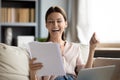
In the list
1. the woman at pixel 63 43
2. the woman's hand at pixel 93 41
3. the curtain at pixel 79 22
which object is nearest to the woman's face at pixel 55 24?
the woman at pixel 63 43

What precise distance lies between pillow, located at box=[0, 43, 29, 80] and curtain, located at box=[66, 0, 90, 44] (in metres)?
1.32

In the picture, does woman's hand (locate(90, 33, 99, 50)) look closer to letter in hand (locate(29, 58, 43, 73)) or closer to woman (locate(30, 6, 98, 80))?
woman (locate(30, 6, 98, 80))

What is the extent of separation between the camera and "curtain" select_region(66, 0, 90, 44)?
11.0 ft

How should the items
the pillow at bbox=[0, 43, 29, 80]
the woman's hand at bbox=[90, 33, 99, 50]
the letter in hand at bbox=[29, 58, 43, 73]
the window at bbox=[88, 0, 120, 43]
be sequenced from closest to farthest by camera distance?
the letter in hand at bbox=[29, 58, 43, 73]
the woman's hand at bbox=[90, 33, 99, 50]
the pillow at bbox=[0, 43, 29, 80]
the window at bbox=[88, 0, 120, 43]

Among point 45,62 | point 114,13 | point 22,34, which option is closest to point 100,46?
point 114,13

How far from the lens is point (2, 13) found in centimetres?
344

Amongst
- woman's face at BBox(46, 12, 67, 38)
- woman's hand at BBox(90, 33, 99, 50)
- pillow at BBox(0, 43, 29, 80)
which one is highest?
woman's face at BBox(46, 12, 67, 38)

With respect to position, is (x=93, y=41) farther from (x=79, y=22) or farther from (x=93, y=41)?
(x=79, y=22)

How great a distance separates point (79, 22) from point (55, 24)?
53.3 inches

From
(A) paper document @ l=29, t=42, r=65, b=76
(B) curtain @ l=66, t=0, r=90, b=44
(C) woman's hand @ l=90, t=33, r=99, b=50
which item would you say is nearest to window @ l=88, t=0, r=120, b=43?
(B) curtain @ l=66, t=0, r=90, b=44

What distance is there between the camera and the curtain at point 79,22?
3.36 m

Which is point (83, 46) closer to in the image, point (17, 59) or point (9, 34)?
point (17, 59)

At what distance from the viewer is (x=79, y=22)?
11.1ft

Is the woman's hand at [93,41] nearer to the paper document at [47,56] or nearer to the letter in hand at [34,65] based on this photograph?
the paper document at [47,56]
